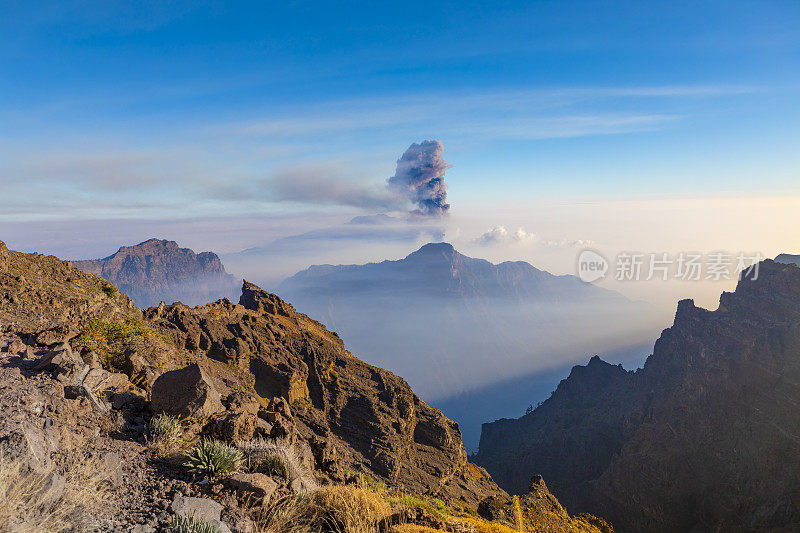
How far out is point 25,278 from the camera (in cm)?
2541

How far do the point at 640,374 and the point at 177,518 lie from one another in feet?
436

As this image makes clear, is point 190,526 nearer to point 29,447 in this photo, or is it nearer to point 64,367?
point 29,447

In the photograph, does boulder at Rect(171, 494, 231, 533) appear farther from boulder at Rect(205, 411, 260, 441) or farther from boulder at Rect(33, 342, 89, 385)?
boulder at Rect(33, 342, 89, 385)

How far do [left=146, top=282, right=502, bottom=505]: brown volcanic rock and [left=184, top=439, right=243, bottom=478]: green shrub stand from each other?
36980 mm

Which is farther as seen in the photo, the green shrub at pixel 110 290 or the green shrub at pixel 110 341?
the green shrub at pixel 110 290

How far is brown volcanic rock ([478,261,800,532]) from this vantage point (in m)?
66.5

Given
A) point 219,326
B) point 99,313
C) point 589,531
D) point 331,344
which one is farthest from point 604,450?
point 99,313

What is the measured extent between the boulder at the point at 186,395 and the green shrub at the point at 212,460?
2095 mm

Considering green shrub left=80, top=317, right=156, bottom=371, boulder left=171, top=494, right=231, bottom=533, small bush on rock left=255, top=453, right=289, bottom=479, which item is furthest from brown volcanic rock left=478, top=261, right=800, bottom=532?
green shrub left=80, top=317, right=156, bottom=371

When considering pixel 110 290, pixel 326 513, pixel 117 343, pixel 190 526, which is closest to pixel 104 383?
pixel 190 526

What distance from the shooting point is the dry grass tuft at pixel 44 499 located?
6.00 metres

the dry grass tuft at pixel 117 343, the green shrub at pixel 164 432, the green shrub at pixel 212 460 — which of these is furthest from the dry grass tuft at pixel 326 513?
the dry grass tuft at pixel 117 343

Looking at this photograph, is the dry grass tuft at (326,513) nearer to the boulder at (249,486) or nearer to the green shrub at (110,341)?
the boulder at (249,486)

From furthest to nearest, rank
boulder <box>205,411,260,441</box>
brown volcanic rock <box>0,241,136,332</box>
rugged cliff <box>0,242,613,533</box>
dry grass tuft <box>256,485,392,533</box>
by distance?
brown volcanic rock <box>0,241,136,332</box>
boulder <box>205,411,260,441</box>
dry grass tuft <box>256,485,392,533</box>
rugged cliff <box>0,242,613,533</box>
